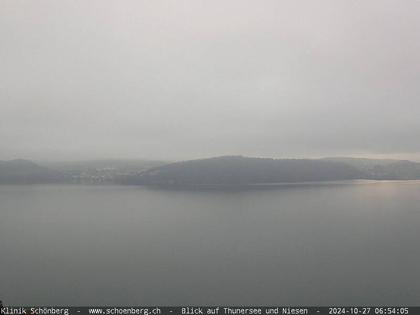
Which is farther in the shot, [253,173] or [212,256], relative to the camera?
[253,173]

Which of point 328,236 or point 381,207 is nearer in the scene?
point 328,236

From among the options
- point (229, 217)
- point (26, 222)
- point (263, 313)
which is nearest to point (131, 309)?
point (263, 313)

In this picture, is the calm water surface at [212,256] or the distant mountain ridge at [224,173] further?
the distant mountain ridge at [224,173]

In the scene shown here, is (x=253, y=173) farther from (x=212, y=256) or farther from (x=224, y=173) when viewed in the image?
(x=212, y=256)

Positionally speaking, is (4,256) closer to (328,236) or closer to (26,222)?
(26,222)

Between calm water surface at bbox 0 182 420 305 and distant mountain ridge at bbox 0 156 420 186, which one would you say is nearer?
calm water surface at bbox 0 182 420 305

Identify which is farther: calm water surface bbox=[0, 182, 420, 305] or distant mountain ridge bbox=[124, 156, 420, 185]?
distant mountain ridge bbox=[124, 156, 420, 185]

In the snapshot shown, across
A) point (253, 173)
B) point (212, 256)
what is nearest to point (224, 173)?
point (253, 173)

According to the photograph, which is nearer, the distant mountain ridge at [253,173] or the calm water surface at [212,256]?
the calm water surface at [212,256]
